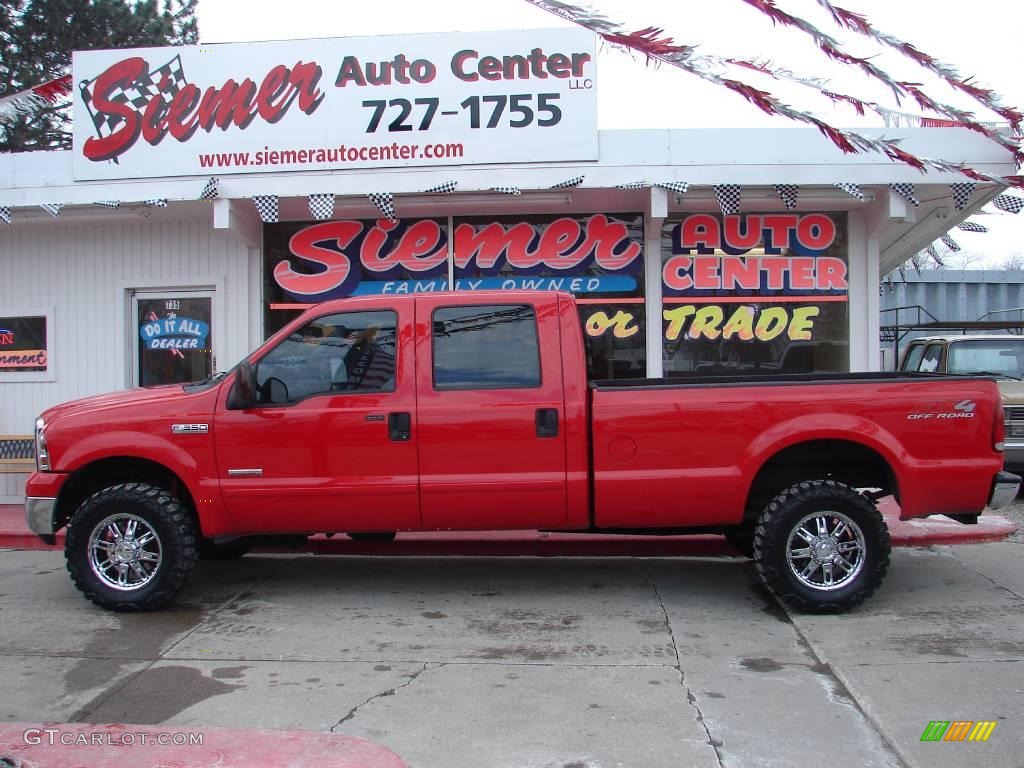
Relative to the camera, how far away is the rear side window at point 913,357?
11.3 m

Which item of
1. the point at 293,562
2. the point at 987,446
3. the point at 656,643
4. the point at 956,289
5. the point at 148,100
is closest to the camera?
the point at 656,643

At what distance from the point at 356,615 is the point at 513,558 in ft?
6.45

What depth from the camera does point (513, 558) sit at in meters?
7.30

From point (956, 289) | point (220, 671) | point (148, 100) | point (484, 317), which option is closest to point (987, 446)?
point (484, 317)

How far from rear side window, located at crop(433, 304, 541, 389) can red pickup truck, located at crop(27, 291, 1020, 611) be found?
0.03 feet

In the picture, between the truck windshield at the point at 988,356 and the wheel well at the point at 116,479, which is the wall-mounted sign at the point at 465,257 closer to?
the truck windshield at the point at 988,356

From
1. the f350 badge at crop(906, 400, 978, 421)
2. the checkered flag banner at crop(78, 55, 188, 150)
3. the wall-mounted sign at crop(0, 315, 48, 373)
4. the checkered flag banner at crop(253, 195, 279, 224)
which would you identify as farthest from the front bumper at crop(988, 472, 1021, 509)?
the wall-mounted sign at crop(0, 315, 48, 373)

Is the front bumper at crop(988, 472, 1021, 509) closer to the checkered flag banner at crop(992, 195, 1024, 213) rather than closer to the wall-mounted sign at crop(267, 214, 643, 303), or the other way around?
the checkered flag banner at crop(992, 195, 1024, 213)

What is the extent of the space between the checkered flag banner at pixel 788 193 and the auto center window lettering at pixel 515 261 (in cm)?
155

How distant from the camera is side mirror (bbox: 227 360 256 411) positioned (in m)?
5.47

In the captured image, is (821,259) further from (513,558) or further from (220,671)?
(220,671)

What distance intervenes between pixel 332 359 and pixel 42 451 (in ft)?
6.60

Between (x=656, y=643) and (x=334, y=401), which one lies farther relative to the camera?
(x=334, y=401)

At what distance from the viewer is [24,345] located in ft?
32.8
